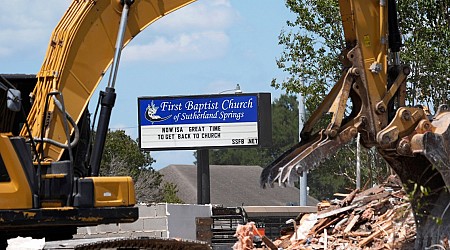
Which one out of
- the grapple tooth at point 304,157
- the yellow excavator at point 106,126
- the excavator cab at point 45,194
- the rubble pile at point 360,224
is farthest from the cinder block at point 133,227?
the excavator cab at point 45,194

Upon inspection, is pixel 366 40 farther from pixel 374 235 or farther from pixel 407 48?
pixel 407 48

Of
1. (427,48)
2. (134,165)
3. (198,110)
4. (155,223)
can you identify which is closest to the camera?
(155,223)

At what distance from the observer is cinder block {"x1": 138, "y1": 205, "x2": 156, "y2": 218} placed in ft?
77.6

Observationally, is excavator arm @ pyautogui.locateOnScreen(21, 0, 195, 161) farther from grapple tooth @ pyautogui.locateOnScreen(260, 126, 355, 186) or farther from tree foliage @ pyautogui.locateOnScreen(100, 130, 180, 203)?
tree foliage @ pyautogui.locateOnScreen(100, 130, 180, 203)

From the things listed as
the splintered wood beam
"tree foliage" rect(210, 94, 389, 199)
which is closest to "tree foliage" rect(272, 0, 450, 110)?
the splintered wood beam

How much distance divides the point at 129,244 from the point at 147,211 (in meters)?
12.4

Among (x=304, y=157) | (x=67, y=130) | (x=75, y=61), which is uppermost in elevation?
(x=75, y=61)

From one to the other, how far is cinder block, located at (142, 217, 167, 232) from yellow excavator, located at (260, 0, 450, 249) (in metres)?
9.00

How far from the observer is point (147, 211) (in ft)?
78.0

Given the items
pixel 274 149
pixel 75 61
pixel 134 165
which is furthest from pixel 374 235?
pixel 274 149

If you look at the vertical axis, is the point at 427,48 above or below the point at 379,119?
above

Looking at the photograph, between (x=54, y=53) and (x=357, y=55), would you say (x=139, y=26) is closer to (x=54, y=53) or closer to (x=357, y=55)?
(x=54, y=53)

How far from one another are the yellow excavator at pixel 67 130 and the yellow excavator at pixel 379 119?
2.62 metres

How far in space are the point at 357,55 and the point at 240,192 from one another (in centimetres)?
5428
